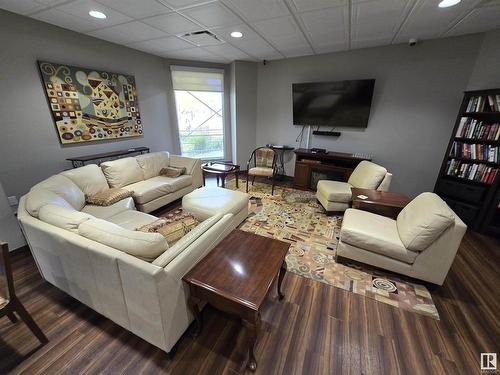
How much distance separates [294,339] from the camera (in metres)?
1.44

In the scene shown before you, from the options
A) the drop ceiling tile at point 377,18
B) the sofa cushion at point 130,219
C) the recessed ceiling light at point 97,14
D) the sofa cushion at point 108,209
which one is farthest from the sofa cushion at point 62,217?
the drop ceiling tile at point 377,18

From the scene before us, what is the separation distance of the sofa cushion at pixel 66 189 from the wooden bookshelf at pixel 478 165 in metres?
4.99

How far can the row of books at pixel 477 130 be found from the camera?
257cm

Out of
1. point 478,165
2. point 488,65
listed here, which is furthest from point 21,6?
point 478,165

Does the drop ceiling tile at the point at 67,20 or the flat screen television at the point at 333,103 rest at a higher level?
the drop ceiling tile at the point at 67,20

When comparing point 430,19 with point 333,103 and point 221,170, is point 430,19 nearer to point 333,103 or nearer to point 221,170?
point 333,103

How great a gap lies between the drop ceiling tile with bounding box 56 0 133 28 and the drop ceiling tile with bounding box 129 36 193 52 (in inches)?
28.9

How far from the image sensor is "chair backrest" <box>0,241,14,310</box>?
115 centimetres

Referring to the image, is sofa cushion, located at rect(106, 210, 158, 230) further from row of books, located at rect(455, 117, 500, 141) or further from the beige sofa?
row of books, located at rect(455, 117, 500, 141)

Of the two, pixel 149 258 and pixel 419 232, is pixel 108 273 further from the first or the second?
pixel 419 232

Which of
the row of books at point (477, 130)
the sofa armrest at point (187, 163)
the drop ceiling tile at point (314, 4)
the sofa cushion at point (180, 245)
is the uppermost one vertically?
the drop ceiling tile at point (314, 4)

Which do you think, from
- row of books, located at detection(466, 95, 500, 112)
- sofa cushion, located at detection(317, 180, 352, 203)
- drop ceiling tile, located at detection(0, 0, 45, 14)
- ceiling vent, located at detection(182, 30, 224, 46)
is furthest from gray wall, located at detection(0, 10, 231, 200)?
row of books, located at detection(466, 95, 500, 112)

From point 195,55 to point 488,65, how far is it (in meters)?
4.59

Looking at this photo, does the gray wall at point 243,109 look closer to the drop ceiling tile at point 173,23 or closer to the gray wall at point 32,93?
the drop ceiling tile at point 173,23
